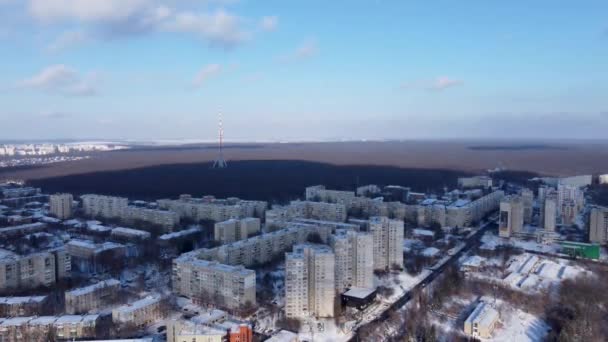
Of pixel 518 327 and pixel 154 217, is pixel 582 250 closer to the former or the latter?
pixel 518 327

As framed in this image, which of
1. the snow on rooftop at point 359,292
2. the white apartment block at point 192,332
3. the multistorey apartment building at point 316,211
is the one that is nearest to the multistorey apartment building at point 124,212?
the multistorey apartment building at point 316,211

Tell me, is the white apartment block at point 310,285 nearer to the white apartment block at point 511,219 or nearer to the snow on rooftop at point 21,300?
the snow on rooftop at point 21,300

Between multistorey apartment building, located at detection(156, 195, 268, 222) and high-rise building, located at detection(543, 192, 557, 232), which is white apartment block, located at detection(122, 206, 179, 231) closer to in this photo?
multistorey apartment building, located at detection(156, 195, 268, 222)

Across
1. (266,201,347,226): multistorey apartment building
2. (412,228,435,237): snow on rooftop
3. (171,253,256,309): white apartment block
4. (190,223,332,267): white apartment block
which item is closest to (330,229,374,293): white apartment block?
(171,253,256,309): white apartment block

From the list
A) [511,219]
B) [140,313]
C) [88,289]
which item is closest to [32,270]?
[88,289]

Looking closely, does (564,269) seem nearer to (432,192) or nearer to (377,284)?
(377,284)
